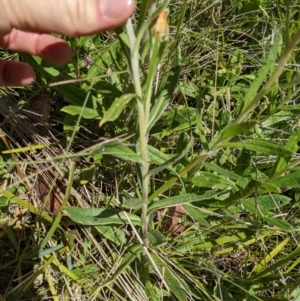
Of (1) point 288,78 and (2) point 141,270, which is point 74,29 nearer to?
(2) point 141,270

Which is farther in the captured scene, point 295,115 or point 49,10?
point 295,115

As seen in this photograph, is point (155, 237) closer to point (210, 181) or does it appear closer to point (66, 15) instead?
point (210, 181)

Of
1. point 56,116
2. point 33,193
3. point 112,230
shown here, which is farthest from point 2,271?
point 56,116

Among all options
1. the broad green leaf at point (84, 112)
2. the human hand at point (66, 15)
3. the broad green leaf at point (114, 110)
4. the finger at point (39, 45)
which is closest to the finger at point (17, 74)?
the finger at point (39, 45)

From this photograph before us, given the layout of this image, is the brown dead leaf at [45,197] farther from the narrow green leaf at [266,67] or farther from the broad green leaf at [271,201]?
the narrow green leaf at [266,67]

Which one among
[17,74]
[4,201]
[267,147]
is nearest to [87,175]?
[4,201]
